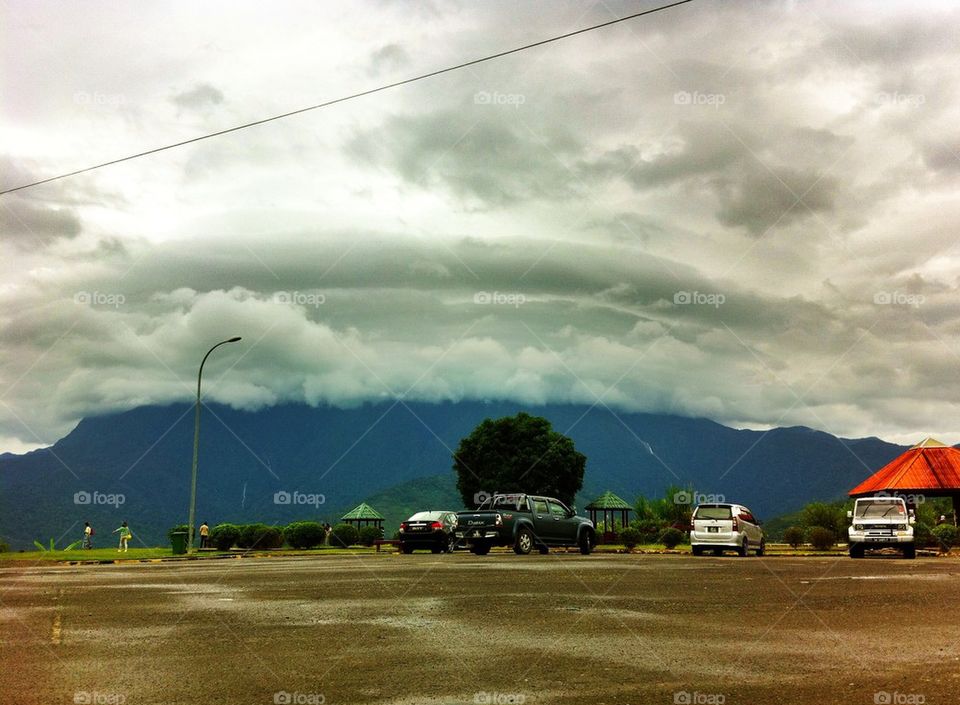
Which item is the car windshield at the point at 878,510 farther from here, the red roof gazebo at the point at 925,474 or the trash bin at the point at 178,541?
the trash bin at the point at 178,541

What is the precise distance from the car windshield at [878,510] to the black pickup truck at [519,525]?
9974 mm

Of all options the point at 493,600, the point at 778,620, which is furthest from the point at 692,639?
the point at 493,600

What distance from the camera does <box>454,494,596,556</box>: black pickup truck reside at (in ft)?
96.9

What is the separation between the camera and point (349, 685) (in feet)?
23.4

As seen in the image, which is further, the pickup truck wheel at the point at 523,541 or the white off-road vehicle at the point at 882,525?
the white off-road vehicle at the point at 882,525

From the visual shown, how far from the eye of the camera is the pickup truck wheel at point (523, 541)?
2969 cm

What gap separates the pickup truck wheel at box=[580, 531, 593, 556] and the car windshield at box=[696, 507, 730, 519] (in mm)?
3934

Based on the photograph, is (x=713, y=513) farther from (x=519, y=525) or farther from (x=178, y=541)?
(x=178, y=541)

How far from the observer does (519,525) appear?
29.6m

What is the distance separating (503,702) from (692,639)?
365 centimetres

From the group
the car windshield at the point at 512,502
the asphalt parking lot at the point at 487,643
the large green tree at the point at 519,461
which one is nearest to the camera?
the asphalt parking lot at the point at 487,643

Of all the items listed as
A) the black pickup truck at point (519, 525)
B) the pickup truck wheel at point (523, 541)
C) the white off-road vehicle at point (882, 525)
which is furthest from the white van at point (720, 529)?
the pickup truck wheel at point (523, 541)

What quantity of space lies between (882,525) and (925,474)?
14.9 m

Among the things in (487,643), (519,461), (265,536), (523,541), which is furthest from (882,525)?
(519,461)
